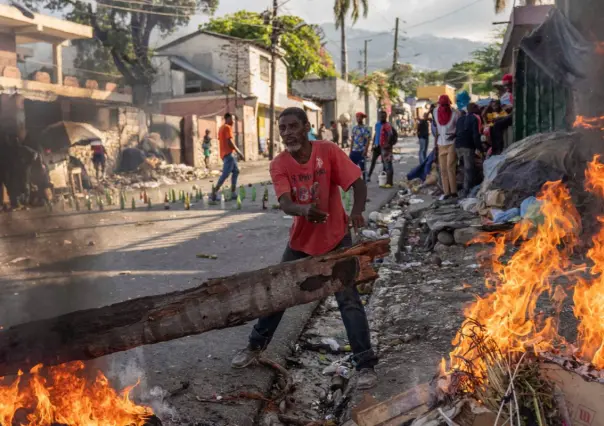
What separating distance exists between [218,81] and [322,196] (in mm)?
30844

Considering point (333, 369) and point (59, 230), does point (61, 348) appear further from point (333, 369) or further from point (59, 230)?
point (59, 230)

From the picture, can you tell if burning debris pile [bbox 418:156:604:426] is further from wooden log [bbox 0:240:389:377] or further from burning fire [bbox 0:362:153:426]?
burning fire [bbox 0:362:153:426]

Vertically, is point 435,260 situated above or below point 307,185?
below

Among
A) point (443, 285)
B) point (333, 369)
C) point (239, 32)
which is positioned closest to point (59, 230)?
point (333, 369)

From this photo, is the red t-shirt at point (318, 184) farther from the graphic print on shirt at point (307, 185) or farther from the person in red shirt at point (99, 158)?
the person in red shirt at point (99, 158)

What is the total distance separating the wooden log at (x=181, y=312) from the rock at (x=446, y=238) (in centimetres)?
445

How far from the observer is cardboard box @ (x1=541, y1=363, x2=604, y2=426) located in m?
2.37

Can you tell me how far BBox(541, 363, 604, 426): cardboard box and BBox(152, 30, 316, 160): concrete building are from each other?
28.4m

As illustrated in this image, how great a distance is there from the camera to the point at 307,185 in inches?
145

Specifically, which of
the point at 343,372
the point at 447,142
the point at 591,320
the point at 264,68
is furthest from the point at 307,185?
the point at 264,68

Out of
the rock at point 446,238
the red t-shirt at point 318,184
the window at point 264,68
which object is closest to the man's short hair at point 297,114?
the red t-shirt at point 318,184

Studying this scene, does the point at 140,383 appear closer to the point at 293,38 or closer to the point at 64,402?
the point at 64,402

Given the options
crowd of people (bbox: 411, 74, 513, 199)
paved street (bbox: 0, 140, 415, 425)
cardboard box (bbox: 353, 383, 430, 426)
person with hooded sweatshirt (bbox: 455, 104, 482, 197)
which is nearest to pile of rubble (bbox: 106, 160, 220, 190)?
paved street (bbox: 0, 140, 415, 425)

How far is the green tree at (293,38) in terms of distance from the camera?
3797 cm
